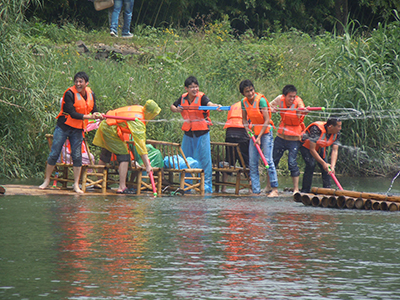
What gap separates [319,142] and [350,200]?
81.6 inches

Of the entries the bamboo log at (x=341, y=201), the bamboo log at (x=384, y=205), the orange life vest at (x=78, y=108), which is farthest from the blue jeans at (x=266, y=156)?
the orange life vest at (x=78, y=108)

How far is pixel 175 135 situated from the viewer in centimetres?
1769

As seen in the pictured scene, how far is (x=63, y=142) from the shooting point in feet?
39.9

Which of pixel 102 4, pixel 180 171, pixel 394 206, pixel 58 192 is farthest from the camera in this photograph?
pixel 102 4

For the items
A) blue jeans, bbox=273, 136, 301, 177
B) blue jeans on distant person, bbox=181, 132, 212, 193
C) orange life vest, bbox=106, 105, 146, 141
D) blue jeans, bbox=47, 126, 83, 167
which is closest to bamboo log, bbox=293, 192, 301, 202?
blue jeans, bbox=273, 136, 301, 177

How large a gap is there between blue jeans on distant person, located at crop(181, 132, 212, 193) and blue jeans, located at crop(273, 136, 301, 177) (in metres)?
1.20

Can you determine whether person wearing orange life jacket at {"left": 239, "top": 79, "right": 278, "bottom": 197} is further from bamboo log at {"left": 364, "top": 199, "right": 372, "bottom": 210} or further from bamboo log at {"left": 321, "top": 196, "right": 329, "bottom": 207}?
bamboo log at {"left": 364, "top": 199, "right": 372, "bottom": 210}

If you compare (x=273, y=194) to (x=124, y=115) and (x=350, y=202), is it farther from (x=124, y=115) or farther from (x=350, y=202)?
(x=124, y=115)

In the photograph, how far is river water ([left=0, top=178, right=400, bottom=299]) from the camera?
5.96 metres

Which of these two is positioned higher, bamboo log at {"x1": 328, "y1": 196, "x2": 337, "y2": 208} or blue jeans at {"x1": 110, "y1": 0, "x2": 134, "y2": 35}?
blue jeans at {"x1": 110, "y1": 0, "x2": 134, "y2": 35}

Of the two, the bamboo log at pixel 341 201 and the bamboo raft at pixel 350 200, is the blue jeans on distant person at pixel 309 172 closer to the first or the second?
the bamboo raft at pixel 350 200

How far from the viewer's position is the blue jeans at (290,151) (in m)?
13.0

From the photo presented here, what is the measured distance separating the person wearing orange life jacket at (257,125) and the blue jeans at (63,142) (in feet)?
9.35

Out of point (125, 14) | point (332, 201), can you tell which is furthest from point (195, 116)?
point (125, 14)
